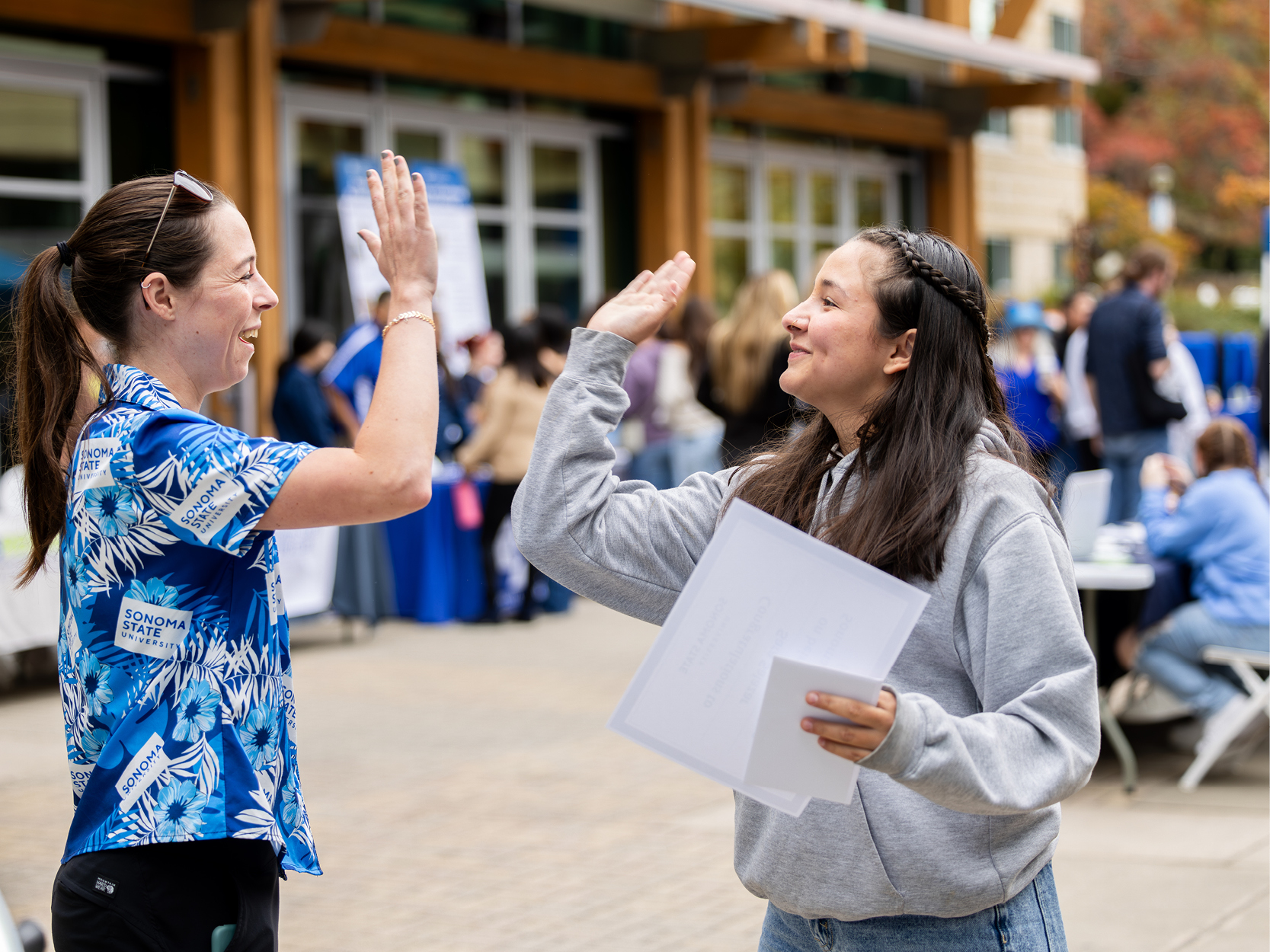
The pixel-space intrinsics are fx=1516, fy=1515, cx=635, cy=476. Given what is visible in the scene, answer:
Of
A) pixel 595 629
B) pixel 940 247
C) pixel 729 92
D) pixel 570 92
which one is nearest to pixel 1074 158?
pixel 729 92

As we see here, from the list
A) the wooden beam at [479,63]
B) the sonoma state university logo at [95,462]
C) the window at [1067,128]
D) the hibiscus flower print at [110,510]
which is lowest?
the hibiscus flower print at [110,510]

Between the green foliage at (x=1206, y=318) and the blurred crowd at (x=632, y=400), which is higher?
the green foliage at (x=1206, y=318)

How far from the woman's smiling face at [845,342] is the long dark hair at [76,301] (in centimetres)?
87

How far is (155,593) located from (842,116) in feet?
59.4

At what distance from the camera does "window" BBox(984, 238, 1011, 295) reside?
23.0 metres

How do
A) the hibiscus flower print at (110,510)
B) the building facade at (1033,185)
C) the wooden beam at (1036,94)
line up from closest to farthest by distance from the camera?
the hibiscus flower print at (110,510), the wooden beam at (1036,94), the building facade at (1033,185)

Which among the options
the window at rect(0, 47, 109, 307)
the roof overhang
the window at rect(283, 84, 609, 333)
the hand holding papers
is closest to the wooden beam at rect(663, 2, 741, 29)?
the roof overhang

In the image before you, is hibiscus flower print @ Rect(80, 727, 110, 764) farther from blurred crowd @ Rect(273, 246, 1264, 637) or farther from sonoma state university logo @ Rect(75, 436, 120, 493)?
blurred crowd @ Rect(273, 246, 1264, 637)

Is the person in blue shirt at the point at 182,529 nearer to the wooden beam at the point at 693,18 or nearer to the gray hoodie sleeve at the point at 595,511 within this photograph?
the gray hoodie sleeve at the point at 595,511

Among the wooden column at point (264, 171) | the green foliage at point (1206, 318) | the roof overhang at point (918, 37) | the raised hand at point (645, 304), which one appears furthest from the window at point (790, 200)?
the raised hand at point (645, 304)

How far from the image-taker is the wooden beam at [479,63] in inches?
523

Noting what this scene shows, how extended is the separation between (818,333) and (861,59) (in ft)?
46.5

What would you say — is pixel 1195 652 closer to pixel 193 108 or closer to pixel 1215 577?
pixel 1215 577

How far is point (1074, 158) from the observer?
2467 cm
